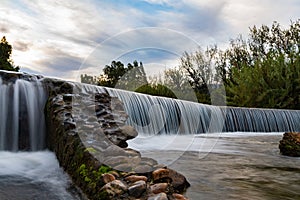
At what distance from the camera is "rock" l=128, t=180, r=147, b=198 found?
2256 millimetres

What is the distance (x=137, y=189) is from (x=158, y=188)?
0.18 m

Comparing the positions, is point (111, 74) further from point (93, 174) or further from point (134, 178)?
point (134, 178)

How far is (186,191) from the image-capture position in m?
2.71

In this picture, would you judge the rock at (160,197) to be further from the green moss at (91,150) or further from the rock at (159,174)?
the green moss at (91,150)

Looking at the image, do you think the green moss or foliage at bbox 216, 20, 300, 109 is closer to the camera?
the green moss

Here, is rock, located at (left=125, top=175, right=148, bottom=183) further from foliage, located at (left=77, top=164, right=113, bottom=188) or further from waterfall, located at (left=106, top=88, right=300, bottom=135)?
waterfall, located at (left=106, top=88, right=300, bottom=135)

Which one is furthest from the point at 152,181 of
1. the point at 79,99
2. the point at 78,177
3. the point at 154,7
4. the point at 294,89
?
the point at 294,89

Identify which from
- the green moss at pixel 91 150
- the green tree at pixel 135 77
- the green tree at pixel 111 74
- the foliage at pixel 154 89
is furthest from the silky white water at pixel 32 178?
the green tree at pixel 111 74

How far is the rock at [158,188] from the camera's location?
2309mm

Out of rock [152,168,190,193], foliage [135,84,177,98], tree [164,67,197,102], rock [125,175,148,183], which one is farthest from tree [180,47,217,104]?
rock [125,175,148,183]

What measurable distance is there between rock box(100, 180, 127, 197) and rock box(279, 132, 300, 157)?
395 centimetres

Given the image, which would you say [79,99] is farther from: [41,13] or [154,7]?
[41,13]

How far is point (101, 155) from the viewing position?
295 cm

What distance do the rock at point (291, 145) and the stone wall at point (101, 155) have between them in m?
2.96
